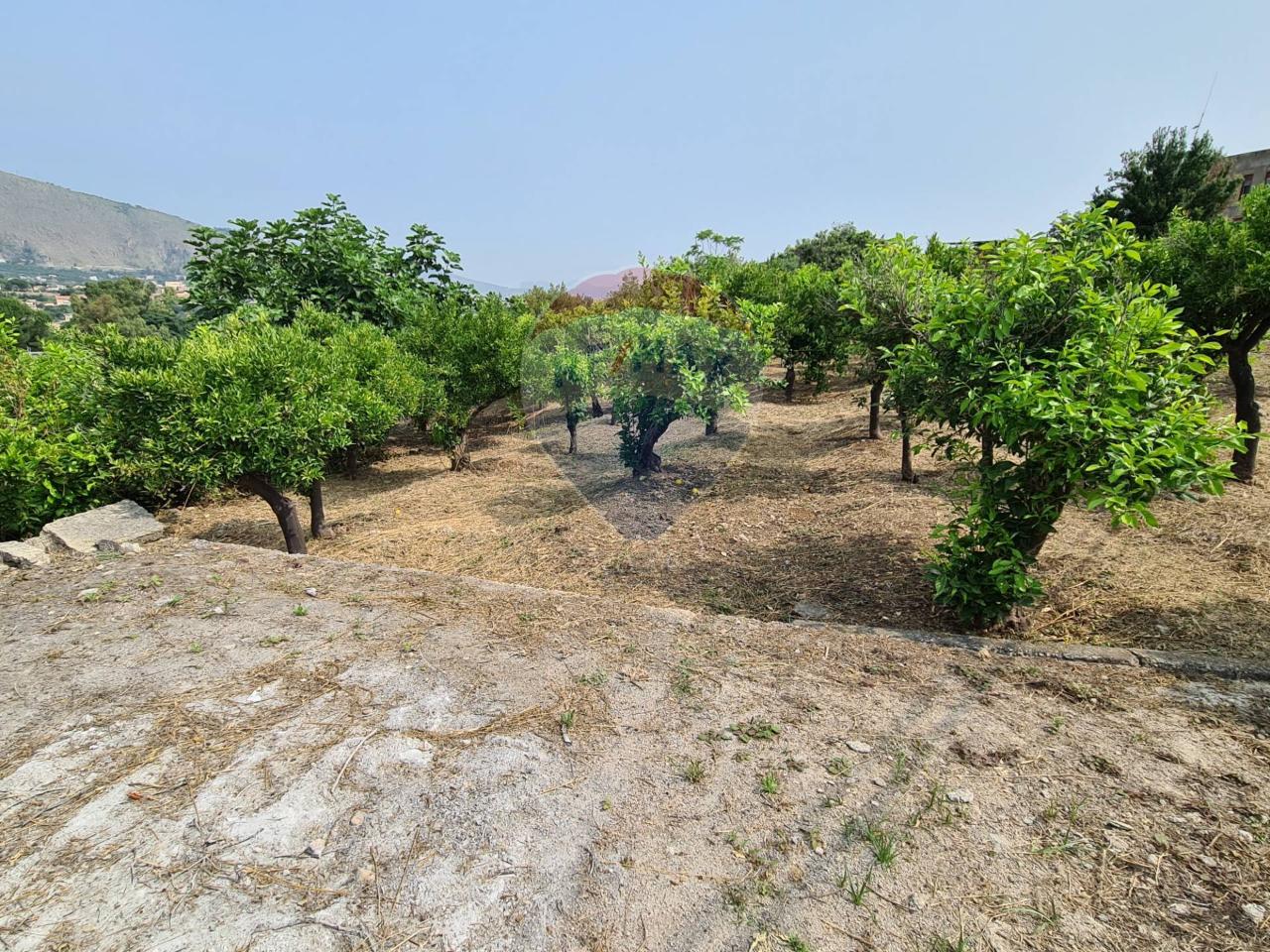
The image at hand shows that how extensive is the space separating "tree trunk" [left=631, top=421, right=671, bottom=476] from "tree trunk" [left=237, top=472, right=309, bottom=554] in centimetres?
392

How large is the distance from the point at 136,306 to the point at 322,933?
234 feet

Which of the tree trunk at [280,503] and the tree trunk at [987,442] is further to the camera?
the tree trunk at [280,503]

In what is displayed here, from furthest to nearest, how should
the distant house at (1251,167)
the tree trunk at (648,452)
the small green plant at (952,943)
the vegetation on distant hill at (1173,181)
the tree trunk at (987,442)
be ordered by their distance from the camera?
the distant house at (1251,167) < the vegetation on distant hill at (1173,181) < the tree trunk at (648,452) < the tree trunk at (987,442) < the small green plant at (952,943)

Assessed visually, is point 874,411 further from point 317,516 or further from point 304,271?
point 304,271

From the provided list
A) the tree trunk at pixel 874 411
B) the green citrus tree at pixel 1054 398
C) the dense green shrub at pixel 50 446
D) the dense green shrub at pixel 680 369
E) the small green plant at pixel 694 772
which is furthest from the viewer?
the tree trunk at pixel 874 411

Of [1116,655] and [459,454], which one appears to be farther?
[459,454]

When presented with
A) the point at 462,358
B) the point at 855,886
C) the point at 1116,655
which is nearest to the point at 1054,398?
the point at 1116,655

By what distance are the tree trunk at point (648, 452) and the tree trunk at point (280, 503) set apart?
3917 mm

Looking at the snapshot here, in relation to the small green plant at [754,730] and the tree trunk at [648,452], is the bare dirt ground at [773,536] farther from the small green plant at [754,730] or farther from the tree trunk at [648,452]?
the small green plant at [754,730]

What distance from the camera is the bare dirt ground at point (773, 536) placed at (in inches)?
158

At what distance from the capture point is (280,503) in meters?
5.99

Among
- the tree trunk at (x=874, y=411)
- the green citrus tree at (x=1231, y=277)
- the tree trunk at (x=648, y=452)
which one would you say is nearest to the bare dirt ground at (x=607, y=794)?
the tree trunk at (x=648, y=452)

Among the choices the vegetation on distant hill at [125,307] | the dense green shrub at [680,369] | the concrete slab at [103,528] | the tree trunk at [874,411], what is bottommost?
the concrete slab at [103,528]

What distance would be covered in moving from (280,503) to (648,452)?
13.6ft
